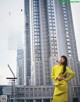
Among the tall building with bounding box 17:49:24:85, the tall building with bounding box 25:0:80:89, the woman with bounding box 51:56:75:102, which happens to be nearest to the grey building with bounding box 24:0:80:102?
the tall building with bounding box 25:0:80:89

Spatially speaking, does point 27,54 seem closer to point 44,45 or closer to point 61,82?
point 44,45

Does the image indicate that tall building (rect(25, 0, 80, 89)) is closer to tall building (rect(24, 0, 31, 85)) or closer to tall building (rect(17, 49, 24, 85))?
tall building (rect(24, 0, 31, 85))

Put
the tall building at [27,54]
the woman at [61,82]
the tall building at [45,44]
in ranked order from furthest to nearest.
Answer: the tall building at [27,54] < the tall building at [45,44] < the woman at [61,82]

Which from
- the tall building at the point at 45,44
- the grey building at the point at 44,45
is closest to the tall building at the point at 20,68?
the grey building at the point at 44,45

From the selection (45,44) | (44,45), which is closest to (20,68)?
(44,45)

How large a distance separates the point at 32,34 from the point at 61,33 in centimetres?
10527

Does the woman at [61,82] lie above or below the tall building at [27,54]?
below

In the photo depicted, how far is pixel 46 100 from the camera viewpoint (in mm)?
86062

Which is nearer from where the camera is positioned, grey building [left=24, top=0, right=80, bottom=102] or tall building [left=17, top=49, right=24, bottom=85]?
grey building [left=24, top=0, right=80, bottom=102]

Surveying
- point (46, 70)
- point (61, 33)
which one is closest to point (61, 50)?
point (61, 33)

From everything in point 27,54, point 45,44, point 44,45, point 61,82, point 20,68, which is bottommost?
point 61,82

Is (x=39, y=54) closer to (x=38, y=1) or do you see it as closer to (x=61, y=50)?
(x=38, y=1)

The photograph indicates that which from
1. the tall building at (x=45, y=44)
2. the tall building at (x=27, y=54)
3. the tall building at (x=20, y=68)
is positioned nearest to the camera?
the tall building at (x=45, y=44)

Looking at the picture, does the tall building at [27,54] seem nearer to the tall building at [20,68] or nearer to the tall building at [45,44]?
the tall building at [45,44]
